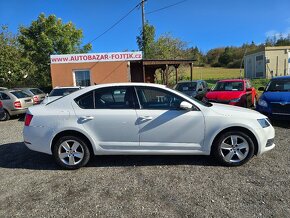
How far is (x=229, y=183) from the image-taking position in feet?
13.0

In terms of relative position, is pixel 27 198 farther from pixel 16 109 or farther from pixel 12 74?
pixel 12 74

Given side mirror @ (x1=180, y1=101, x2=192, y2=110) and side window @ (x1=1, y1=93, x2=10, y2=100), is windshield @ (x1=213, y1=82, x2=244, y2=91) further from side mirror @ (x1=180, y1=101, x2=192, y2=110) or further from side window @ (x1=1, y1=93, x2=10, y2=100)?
side window @ (x1=1, y1=93, x2=10, y2=100)

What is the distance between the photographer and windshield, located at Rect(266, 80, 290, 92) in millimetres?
8323

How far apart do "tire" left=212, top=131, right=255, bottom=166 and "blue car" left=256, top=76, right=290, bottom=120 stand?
11.9ft

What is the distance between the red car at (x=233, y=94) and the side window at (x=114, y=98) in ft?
19.7

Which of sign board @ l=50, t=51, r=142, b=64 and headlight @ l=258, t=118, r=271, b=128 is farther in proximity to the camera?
sign board @ l=50, t=51, r=142, b=64

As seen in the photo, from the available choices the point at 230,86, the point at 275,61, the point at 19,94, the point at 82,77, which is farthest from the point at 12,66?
the point at 275,61

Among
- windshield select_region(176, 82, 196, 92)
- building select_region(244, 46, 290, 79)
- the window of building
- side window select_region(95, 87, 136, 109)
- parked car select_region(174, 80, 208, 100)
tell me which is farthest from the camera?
building select_region(244, 46, 290, 79)

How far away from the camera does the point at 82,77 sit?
18734mm

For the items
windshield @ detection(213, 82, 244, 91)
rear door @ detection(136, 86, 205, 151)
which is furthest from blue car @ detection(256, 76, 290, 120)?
rear door @ detection(136, 86, 205, 151)

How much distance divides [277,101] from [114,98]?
538cm

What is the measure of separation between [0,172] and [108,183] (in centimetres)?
225

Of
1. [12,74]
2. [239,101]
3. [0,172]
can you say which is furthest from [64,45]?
[0,172]

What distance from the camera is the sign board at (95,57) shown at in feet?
59.4
